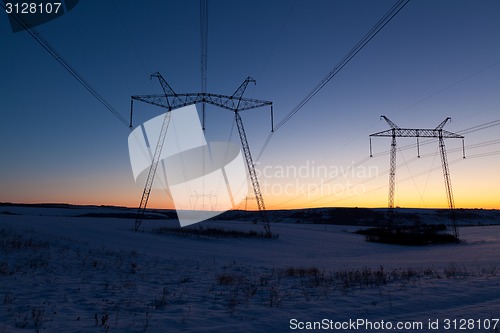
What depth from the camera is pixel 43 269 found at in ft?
52.6

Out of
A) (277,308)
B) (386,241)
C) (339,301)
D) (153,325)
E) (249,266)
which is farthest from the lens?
(386,241)

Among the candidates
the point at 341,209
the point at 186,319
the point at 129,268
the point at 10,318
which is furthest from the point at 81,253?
the point at 341,209

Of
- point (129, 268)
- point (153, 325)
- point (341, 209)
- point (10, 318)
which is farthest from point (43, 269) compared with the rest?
point (341, 209)

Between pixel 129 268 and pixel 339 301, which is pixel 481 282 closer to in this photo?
pixel 339 301

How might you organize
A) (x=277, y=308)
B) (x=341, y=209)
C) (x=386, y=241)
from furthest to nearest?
(x=341, y=209) < (x=386, y=241) < (x=277, y=308)

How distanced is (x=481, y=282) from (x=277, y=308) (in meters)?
7.96

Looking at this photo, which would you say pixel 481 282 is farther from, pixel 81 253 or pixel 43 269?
pixel 81 253

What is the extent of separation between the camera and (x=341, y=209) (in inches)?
5433

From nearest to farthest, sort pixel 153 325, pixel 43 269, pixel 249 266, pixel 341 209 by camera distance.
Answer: pixel 153 325, pixel 43 269, pixel 249 266, pixel 341 209

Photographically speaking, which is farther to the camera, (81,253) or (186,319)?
(81,253)

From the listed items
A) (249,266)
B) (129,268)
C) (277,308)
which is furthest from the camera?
(249,266)

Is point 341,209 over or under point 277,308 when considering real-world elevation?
over

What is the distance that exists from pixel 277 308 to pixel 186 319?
2614mm

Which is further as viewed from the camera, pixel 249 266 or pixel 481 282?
pixel 249 266
